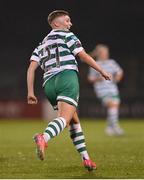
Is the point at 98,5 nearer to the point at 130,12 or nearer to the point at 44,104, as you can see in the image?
the point at 130,12

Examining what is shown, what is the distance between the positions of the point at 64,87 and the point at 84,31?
61.8 ft

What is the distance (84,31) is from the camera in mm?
26984

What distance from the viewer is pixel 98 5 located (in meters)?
26.8

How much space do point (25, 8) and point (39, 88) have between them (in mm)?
3500

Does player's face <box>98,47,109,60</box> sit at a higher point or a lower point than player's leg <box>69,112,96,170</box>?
higher

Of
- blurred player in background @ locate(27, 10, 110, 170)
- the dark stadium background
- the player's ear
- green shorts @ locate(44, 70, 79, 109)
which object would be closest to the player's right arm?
blurred player in background @ locate(27, 10, 110, 170)

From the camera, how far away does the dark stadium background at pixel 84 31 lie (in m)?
26.4

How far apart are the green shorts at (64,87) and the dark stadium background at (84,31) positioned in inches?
677

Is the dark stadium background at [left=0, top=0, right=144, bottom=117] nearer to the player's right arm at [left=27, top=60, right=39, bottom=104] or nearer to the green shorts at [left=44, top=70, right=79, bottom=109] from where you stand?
the player's right arm at [left=27, top=60, right=39, bottom=104]

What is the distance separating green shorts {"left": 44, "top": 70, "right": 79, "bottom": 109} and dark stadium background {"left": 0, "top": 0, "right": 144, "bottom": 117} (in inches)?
677

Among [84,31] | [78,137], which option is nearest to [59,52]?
[78,137]

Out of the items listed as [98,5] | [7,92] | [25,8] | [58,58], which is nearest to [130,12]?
[98,5]

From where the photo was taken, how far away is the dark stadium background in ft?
86.8

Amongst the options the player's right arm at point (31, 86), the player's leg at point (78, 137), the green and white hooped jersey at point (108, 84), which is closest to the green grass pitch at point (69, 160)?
the player's leg at point (78, 137)
